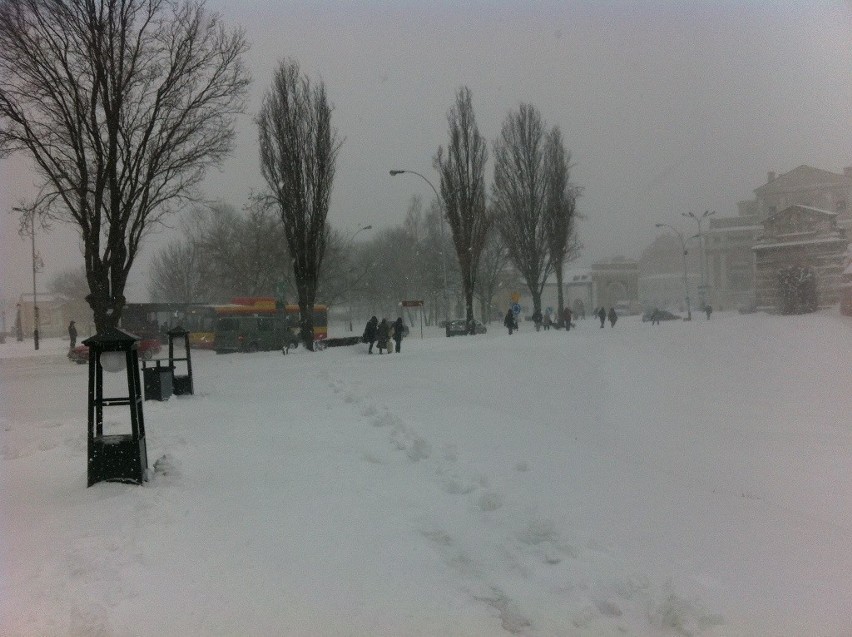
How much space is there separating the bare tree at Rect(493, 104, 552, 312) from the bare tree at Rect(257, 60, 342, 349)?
17.8m

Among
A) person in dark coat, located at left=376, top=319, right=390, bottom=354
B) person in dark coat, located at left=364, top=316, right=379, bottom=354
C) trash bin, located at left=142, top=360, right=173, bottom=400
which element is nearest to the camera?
trash bin, located at left=142, top=360, right=173, bottom=400

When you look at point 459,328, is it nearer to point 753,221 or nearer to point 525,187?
point 525,187

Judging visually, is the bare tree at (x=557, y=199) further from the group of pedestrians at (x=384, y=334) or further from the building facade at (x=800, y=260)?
the group of pedestrians at (x=384, y=334)

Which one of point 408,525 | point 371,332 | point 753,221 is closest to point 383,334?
point 371,332

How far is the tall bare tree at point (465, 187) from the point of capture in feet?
128

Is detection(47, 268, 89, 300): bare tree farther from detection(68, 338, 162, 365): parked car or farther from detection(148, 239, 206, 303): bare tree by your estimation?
detection(68, 338, 162, 365): parked car

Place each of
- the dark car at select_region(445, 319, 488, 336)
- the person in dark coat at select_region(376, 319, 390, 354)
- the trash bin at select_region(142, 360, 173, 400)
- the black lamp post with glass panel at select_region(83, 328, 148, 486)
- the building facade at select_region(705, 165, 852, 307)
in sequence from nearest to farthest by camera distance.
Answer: the black lamp post with glass panel at select_region(83, 328, 148, 486)
the trash bin at select_region(142, 360, 173, 400)
the person in dark coat at select_region(376, 319, 390, 354)
the dark car at select_region(445, 319, 488, 336)
the building facade at select_region(705, 165, 852, 307)

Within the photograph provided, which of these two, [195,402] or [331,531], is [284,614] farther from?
[195,402]

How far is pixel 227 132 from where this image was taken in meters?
21.8

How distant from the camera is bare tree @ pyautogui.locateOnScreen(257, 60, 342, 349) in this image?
101 feet

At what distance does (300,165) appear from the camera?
101 feet

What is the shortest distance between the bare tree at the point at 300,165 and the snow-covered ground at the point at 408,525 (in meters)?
15.4

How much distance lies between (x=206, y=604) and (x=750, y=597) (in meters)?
4.56

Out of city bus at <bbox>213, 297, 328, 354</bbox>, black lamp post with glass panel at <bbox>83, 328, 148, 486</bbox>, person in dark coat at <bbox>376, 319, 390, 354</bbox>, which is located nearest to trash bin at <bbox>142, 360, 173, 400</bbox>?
black lamp post with glass panel at <bbox>83, 328, 148, 486</bbox>
